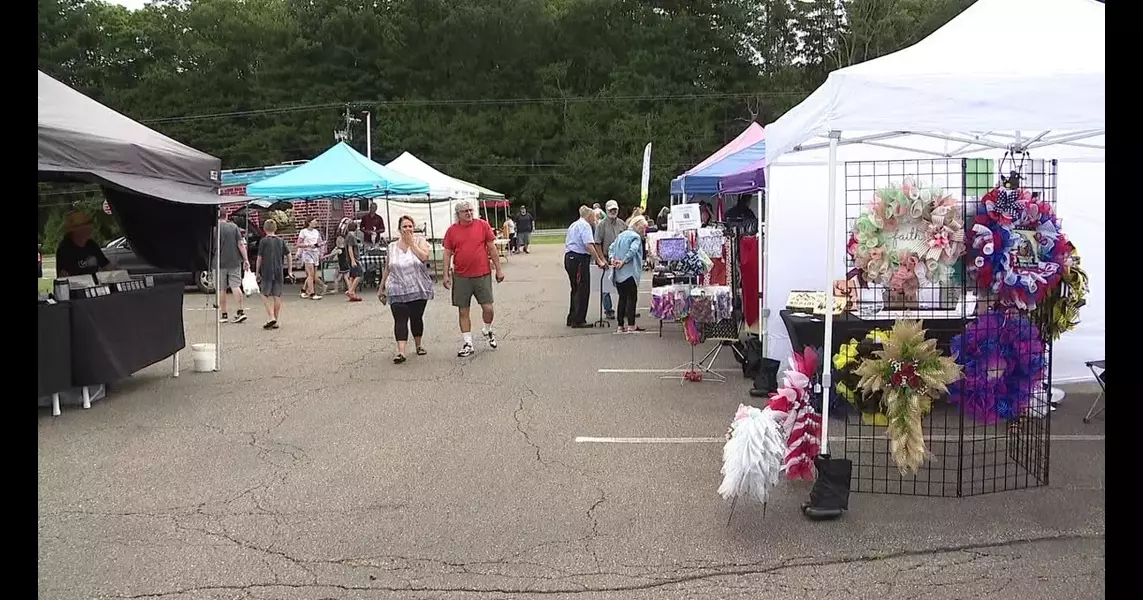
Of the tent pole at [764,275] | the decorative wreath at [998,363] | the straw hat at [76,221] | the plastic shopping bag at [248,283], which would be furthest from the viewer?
the plastic shopping bag at [248,283]

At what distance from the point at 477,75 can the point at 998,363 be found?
2191 inches

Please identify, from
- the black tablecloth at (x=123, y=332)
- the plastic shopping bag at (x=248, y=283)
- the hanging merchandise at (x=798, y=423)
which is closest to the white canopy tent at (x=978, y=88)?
the hanging merchandise at (x=798, y=423)

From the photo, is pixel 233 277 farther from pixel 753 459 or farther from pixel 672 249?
pixel 753 459

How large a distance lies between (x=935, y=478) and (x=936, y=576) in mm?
1483

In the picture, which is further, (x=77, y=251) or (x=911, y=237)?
(x=77, y=251)

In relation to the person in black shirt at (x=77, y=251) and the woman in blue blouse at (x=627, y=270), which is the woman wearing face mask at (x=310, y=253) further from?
the person in black shirt at (x=77, y=251)

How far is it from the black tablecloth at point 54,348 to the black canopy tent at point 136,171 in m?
1.11

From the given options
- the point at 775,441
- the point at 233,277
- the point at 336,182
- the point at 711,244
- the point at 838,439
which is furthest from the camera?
the point at 336,182

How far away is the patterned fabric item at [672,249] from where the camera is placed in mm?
10312

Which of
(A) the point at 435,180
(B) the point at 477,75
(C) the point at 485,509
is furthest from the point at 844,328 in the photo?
(B) the point at 477,75

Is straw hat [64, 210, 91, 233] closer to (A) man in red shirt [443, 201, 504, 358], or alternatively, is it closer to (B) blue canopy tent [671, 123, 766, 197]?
(A) man in red shirt [443, 201, 504, 358]

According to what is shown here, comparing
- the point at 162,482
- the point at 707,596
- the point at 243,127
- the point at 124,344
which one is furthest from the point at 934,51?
the point at 243,127

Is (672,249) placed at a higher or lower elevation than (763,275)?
higher

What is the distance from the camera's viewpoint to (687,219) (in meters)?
12.4
